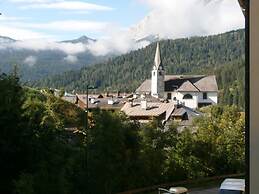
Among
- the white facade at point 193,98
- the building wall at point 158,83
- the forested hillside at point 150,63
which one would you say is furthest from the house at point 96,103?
the building wall at point 158,83

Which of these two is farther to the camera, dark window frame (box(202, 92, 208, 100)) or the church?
the church

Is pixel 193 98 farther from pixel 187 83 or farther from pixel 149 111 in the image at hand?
pixel 149 111

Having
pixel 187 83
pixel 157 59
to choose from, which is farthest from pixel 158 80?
pixel 157 59

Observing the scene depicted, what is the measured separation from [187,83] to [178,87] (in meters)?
1.18

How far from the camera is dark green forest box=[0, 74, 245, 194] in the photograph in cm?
902

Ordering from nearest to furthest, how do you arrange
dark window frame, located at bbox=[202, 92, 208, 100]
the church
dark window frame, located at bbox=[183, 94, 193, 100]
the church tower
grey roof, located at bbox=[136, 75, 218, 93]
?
dark window frame, located at bbox=[202, 92, 208, 100] → the church → grey roof, located at bbox=[136, 75, 218, 93] → dark window frame, located at bbox=[183, 94, 193, 100] → the church tower

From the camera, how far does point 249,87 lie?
24.6 inches

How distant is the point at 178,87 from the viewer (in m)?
45.2

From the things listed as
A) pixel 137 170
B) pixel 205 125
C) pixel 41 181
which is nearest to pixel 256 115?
pixel 41 181

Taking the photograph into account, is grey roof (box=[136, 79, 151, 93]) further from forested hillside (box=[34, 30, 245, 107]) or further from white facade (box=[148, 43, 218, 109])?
forested hillside (box=[34, 30, 245, 107])

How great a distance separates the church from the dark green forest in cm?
2446

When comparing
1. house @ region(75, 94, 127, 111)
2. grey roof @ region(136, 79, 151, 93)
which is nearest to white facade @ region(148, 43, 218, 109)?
grey roof @ region(136, 79, 151, 93)

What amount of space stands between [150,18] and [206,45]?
11.4 meters

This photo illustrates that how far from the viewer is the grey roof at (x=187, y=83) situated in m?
40.7
